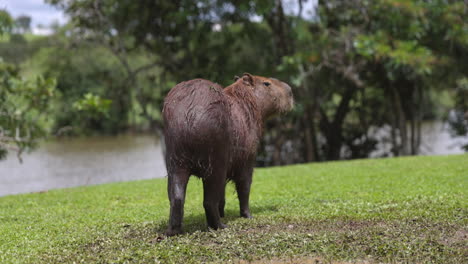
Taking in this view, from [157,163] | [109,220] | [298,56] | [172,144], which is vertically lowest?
[157,163]

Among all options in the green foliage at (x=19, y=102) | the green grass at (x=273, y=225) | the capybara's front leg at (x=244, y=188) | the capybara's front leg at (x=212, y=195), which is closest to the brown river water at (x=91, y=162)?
the green foliage at (x=19, y=102)

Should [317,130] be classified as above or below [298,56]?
below

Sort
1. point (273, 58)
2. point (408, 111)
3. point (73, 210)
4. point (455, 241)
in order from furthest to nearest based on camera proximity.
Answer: point (408, 111), point (273, 58), point (73, 210), point (455, 241)

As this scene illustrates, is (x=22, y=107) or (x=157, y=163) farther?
(x=157, y=163)

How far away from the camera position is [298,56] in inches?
650

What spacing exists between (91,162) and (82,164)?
101 cm

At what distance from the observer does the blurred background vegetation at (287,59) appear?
622 inches

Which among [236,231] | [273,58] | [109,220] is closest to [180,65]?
[273,58]

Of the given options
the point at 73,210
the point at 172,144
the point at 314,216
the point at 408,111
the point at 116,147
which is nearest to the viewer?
the point at 172,144

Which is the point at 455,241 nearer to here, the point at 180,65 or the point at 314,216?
the point at 314,216

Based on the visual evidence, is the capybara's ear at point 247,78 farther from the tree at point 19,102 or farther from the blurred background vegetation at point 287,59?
the tree at point 19,102

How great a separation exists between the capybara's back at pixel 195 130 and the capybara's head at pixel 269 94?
4.21ft

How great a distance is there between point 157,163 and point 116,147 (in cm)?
735

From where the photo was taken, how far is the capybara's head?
730 centimetres
